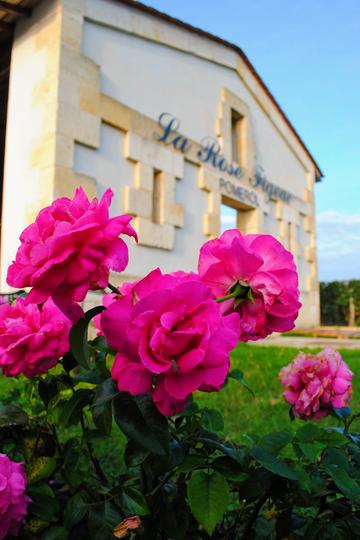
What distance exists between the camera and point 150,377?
45cm

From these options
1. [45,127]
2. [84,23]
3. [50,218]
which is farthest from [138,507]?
[84,23]

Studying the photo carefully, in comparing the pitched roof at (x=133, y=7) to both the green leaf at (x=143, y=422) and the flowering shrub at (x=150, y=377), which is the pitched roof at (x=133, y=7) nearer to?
the flowering shrub at (x=150, y=377)

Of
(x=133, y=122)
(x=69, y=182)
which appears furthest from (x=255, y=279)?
(x=133, y=122)

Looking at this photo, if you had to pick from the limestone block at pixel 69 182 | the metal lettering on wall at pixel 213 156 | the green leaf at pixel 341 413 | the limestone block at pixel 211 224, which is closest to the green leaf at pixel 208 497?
the green leaf at pixel 341 413

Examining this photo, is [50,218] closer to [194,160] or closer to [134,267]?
[134,267]

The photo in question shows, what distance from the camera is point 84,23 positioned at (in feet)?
16.6

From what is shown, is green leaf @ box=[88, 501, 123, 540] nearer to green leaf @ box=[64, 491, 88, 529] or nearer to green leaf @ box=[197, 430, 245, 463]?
green leaf @ box=[64, 491, 88, 529]

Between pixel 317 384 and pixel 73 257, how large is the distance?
0.64m

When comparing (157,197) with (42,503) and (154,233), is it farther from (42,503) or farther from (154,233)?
(42,503)

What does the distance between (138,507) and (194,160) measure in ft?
20.6

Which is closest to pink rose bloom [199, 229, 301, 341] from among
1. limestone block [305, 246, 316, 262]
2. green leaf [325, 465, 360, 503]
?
green leaf [325, 465, 360, 503]

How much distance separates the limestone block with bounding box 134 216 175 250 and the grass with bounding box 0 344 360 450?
7.27 ft

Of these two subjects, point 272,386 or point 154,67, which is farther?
point 154,67

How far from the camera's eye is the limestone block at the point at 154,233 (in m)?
5.43
